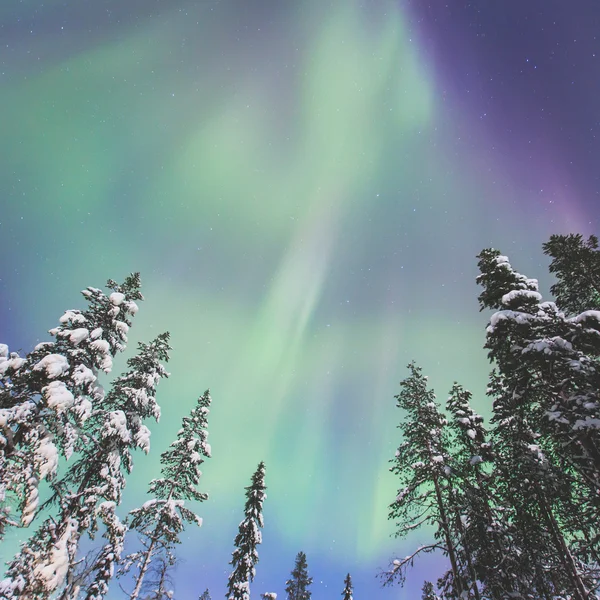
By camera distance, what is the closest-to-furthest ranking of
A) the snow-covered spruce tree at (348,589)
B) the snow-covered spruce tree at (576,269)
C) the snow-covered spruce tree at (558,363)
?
the snow-covered spruce tree at (558,363)
the snow-covered spruce tree at (576,269)
the snow-covered spruce tree at (348,589)

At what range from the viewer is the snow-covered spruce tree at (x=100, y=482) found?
8.62 m

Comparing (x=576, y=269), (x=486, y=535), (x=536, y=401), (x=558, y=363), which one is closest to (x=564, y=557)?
(x=486, y=535)

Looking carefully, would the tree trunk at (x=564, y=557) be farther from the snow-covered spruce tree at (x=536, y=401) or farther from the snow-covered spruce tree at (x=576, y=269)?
the snow-covered spruce tree at (x=576, y=269)

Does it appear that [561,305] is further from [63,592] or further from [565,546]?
[63,592]

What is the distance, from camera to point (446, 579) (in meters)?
12.6

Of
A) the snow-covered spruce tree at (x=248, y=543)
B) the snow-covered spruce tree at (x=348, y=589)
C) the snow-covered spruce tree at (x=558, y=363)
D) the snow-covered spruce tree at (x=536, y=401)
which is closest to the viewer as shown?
the snow-covered spruce tree at (x=558, y=363)

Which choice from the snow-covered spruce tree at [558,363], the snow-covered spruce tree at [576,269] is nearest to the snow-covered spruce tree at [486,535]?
the snow-covered spruce tree at [558,363]

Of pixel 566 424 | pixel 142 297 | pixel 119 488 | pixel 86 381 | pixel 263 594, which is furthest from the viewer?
pixel 263 594

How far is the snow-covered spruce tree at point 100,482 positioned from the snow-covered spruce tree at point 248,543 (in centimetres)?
941

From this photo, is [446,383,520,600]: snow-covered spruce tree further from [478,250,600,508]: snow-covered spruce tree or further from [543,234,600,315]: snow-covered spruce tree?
[543,234,600,315]: snow-covered spruce tree

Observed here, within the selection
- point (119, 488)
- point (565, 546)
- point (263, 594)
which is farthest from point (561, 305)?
point (263, 594)

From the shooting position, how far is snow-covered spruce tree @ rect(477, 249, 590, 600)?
29.8 feet

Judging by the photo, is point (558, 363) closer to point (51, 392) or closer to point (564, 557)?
point (564, 557)

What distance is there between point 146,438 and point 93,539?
3592 mm
